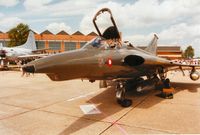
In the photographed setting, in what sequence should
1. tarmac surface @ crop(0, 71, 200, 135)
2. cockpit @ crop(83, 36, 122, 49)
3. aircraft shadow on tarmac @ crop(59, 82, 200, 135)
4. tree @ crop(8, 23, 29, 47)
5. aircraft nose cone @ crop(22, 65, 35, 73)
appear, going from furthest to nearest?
tree @ crop(8, 23, 29, 47) < cockpit @ crop(83, 36, 122, 49) < aircraft shadow on tarmac @ crop(59, 82, 200, 135) < tarmac surface @ crop(0, 71, 200, 135) < aircraft nose cone @ crop(22, 65, 35, 73)

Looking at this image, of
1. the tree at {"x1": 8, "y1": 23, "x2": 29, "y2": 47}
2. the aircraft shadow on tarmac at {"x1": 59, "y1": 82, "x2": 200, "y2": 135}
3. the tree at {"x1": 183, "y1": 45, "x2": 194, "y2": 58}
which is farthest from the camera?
the tree at {"x1": 183, "y1": 45, "x2": 194, "y2": 58}

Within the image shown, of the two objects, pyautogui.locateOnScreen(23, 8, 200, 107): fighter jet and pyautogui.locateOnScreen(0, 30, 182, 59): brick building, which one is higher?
pyautogui.locateOnScreen(0, 30, 182, 59): brick building

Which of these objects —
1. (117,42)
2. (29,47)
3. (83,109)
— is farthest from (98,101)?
(29,47)

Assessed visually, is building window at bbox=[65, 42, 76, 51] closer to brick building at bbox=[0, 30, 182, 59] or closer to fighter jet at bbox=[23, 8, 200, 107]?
→ brick building at bbox=[0, 30, 182, 59]

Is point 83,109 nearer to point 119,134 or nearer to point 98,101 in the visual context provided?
point 98,101

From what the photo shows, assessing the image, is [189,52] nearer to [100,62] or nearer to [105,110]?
[105,110]

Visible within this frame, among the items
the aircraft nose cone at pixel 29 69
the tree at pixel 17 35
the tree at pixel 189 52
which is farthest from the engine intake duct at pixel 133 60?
the tree at pixel 189 52

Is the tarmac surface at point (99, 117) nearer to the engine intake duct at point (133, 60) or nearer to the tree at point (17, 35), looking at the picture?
the engine intake duct at point (133, 60)

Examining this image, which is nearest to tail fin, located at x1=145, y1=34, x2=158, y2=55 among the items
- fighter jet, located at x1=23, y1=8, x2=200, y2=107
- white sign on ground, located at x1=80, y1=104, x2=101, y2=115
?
fighter jet, located at x1=23, y1=8, x2=200, y2=107

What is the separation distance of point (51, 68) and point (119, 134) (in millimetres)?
→ 2341

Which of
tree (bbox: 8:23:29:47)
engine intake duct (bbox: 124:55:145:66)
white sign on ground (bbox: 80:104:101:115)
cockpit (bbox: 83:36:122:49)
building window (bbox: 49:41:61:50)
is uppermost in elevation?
tree (bbox: 8:23:29:47)

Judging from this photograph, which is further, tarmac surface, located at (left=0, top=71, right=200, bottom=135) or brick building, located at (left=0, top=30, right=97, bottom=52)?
brick building, located at (left=0, top=30, right=97, bottom=52)

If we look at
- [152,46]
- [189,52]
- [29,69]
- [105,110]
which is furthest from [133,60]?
[189,52]

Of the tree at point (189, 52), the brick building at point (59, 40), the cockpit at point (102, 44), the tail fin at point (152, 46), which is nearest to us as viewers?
the cockpit at point (102, 44)
